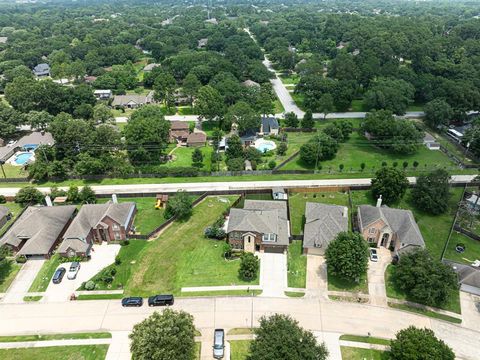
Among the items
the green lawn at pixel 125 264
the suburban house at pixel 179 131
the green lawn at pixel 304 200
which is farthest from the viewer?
the suburban house at pixel 179 131

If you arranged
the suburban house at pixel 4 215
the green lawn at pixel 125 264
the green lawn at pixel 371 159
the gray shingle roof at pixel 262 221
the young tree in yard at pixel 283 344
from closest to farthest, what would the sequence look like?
the young tree in yard at pixel 283 344
the green lawn at pixel 125 264
the gray shingle roof at pixel 262 221
the suburban house at pixel 4 215
the green lawn at pixel 371 159

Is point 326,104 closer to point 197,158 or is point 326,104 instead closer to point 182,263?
point 197,158

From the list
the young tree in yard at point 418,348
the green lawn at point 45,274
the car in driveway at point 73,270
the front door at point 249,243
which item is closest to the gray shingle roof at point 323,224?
the front door at point 249,243

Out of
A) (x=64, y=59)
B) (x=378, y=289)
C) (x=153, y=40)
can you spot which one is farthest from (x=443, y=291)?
(x=153, y=40)

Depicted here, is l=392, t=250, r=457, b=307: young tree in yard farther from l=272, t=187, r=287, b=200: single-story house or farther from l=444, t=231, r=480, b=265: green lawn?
l=272, t=187, r=287, b=200: single-story house

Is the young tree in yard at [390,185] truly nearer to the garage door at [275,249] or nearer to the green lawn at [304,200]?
the green lawn at [304,200]

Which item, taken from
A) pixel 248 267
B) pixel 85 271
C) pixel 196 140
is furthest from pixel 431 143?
pixel 85 271
